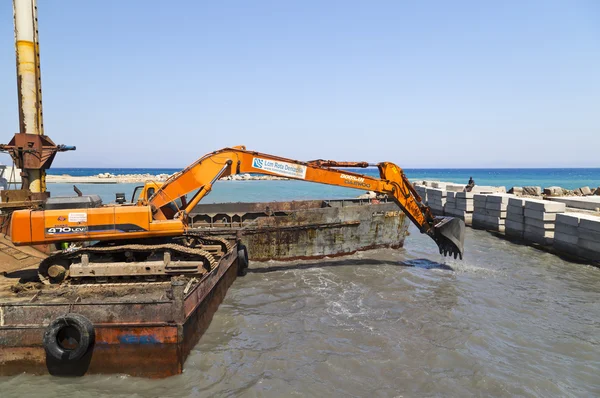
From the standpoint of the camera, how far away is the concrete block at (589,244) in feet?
42.3

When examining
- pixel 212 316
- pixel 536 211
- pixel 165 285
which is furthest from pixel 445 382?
pixel 536 211

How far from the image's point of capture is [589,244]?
13305 mm

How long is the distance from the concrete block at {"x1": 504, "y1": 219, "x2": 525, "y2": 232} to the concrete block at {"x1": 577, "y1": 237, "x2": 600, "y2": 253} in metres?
3.55

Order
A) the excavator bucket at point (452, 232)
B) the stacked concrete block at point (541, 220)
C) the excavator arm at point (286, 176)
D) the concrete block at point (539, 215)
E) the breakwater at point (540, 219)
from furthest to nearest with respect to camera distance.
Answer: the concrete block at point (539, 215), the stacked concrete block at point (541, 220), the breakwater at point (540, 219), the excavator bucket at point (452, 232), the excavator arm at point (286, 176)

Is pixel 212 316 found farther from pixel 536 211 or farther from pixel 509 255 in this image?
pixel 536 211

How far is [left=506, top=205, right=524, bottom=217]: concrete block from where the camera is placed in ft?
57.4

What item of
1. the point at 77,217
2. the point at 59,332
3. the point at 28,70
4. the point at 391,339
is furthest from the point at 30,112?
the point at 391,339

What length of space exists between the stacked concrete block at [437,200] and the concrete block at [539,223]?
365 inches

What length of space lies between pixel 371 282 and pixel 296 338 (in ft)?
14.5

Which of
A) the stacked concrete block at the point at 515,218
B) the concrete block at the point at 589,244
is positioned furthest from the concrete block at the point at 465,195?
the concrete block at the point at 589,244

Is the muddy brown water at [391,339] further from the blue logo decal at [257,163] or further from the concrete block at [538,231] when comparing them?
the blue logo decal at [257,163]

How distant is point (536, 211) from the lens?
53.4 ft

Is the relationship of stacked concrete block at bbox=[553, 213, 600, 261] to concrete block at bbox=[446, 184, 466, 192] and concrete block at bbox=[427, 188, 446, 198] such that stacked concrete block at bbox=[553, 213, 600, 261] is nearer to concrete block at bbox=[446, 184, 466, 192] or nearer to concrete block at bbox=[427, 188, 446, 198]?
concrete block at bbox=[427, 188, 446, 198]

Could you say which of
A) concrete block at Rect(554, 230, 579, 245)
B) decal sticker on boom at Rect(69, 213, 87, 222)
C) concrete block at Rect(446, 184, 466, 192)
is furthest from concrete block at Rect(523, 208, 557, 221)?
decal sticker on boom at Rect(69, 213, 87, 222)
